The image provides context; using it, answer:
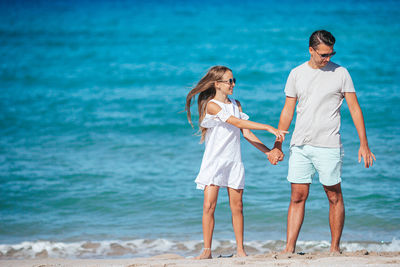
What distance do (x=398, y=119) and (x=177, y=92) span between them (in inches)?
255

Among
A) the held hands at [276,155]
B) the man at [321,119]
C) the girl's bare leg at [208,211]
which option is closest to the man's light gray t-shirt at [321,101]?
the man at [321,119]

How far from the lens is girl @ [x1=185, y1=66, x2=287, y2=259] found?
4445mm

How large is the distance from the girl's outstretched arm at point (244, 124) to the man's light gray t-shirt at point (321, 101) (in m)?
0.20

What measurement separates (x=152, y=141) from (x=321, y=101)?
21.1 feet

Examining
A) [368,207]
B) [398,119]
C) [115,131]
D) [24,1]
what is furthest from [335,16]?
[24,1]

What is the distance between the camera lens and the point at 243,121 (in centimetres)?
438

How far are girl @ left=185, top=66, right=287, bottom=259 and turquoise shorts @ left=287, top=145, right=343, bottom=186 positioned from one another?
251 millimetres

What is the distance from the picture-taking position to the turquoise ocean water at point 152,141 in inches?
241

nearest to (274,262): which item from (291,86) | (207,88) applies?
(291,86)

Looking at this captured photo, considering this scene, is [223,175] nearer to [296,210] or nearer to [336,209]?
[296,210]

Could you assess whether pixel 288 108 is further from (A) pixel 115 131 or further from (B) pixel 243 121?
(A) pixel 115 131

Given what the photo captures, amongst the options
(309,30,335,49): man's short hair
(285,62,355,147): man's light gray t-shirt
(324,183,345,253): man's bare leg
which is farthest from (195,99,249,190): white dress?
(309,30,335,49): man's short hair

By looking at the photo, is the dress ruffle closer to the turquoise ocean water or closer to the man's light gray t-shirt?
the man's light gray t-shirt

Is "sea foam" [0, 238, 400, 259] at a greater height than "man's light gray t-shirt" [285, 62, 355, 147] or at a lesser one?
lesser
